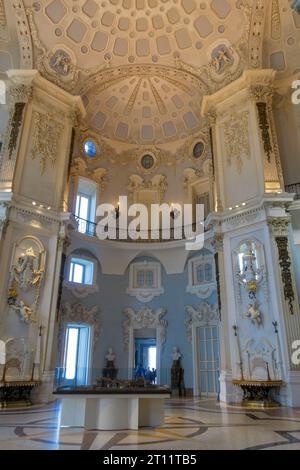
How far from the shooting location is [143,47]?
17.2 meters

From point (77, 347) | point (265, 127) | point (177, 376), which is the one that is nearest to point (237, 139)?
point (265, 127)

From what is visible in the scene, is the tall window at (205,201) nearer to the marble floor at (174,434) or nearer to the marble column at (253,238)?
the marble column at (253,238)

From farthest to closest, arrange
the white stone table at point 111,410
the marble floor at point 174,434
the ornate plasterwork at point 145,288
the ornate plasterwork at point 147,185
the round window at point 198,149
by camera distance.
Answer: the ornate plasterwork at point 147,185, the round window at point 198,149, the ornate plasterwork at point 145,288, the white stone table at point 111,410, the marble floor at point 174,434

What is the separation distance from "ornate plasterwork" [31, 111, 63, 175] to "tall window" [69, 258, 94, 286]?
15.8ft

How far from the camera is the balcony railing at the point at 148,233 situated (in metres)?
17.4

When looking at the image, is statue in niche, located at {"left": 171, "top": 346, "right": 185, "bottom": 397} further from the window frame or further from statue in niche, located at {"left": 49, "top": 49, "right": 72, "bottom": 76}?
statue in niche, located at {"left": 49, "top": 49, "right": 72, "bottom": 76}

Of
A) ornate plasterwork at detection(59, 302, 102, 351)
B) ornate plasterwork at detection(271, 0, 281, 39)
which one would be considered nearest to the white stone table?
ornate plasterwork at detection(59, 302, 102, 351)

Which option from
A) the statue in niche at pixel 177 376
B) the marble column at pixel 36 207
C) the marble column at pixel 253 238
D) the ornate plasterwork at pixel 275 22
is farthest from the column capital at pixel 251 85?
the statue in niche at pixel 177 376

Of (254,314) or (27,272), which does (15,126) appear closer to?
(27,272)

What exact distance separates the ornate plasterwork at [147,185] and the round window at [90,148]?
2.41 m

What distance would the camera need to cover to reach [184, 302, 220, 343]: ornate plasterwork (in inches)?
629

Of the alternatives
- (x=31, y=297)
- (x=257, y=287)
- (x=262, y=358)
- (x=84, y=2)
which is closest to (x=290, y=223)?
(x=257, y=287)

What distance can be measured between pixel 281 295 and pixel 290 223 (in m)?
2.68

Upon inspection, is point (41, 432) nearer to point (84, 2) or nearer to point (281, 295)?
point (281, 295)
